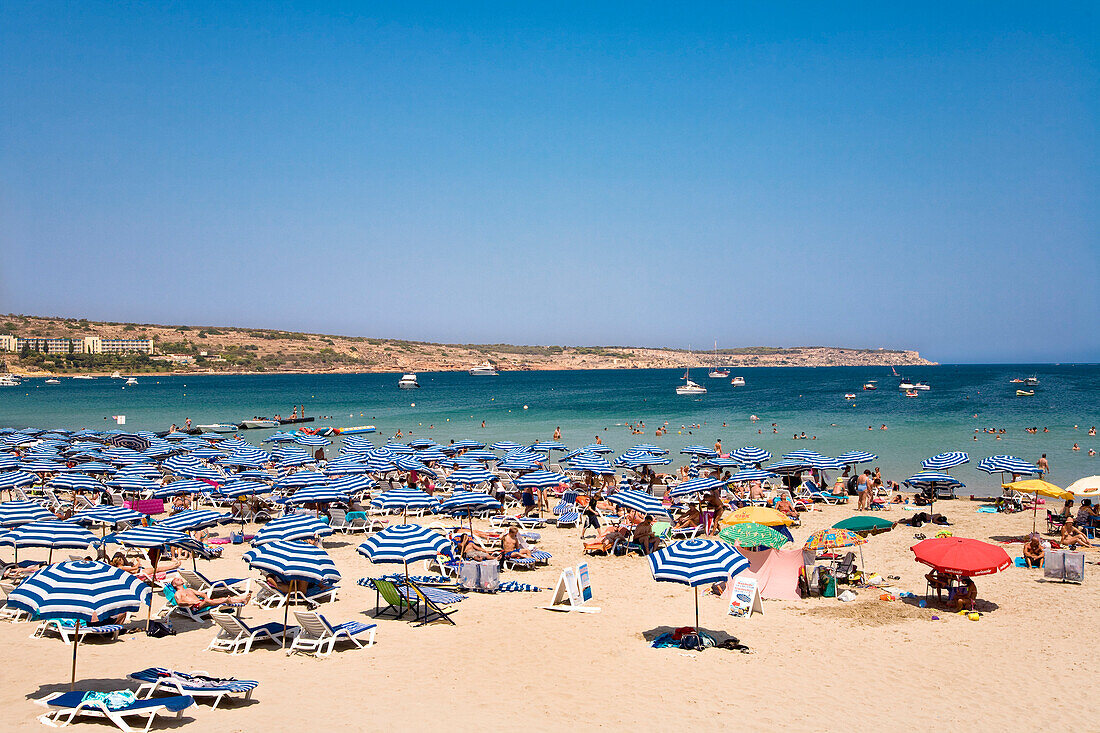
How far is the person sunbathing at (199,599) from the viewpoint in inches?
443

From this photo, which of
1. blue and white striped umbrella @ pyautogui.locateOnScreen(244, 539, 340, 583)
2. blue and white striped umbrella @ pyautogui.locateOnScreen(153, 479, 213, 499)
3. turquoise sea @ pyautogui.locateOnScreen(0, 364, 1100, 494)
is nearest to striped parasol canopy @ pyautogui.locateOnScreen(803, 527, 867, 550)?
blue and white striped umbrella @ pyautogui.locateOnScreen(244, 539, 340, 583)

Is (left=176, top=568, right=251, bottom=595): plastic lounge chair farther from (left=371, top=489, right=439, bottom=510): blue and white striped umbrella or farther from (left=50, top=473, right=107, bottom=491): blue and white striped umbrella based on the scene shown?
(left=50, top=473, right=107, bottom=491): blue and white striped umbrella

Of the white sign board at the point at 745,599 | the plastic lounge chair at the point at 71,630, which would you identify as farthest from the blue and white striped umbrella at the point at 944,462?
the plastic lounge chair at the point at 71,630

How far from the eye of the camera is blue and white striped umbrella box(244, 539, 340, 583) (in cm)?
998

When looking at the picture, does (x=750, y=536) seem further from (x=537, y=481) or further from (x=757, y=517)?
(x=537, y=481)

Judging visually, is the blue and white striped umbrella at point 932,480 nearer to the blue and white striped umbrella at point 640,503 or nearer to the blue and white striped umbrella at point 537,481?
the blue and white striped umbrella at point 640,503

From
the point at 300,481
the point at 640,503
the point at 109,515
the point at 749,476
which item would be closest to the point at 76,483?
the point at 300,481

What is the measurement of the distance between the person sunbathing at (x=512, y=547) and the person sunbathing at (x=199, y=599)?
16.1 feet

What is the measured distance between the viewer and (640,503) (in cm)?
1744

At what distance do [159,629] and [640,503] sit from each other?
33.2ft

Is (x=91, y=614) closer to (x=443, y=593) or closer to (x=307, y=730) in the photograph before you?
(x=307, y=730)

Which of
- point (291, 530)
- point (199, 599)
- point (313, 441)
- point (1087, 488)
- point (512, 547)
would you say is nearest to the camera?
point (199, 599)

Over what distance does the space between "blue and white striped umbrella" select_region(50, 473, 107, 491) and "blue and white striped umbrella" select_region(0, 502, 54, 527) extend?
6.41 m

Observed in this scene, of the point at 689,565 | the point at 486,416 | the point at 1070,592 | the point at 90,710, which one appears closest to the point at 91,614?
the point at 90,710
